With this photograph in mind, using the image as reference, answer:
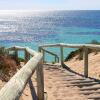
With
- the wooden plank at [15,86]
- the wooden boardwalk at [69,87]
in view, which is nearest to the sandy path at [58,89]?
the wooden boardwalk at [69,87]

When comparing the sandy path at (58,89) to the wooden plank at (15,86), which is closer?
the wooden plank at (15,86)

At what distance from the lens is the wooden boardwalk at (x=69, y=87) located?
842 cm

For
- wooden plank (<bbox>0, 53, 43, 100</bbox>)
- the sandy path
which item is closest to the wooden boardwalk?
the sandy path

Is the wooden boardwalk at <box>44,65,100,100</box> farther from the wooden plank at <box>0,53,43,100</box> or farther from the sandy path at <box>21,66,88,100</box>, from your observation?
the wooden plank at <box>0,53,43,100</box>

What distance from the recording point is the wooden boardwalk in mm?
8422

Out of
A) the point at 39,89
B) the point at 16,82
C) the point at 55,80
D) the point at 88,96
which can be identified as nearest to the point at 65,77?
the point at 55,80

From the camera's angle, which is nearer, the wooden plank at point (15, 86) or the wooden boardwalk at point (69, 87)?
the wooden plank at point (15, 86)

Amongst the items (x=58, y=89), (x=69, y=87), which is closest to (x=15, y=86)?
(x=58, y=89)

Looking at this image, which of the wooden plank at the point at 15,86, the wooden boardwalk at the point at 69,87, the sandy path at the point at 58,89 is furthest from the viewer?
the wooden boardwalk at the point at 69,87

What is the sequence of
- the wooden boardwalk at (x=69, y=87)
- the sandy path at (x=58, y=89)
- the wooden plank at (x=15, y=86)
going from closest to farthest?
1. the wooden plank at (x=15, y=86)
2. the sandy path at (x=58, y=89)
3. the wooden boardwalk at (x=69, y=87)

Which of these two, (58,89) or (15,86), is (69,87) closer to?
(58,89)

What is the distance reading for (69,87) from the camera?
9547 millimetres

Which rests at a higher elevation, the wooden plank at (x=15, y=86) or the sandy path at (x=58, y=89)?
the wooden plank at (x=15, y=86)

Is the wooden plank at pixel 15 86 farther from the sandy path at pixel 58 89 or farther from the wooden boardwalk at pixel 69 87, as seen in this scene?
the wooden boardwalk at pixel 69 87
